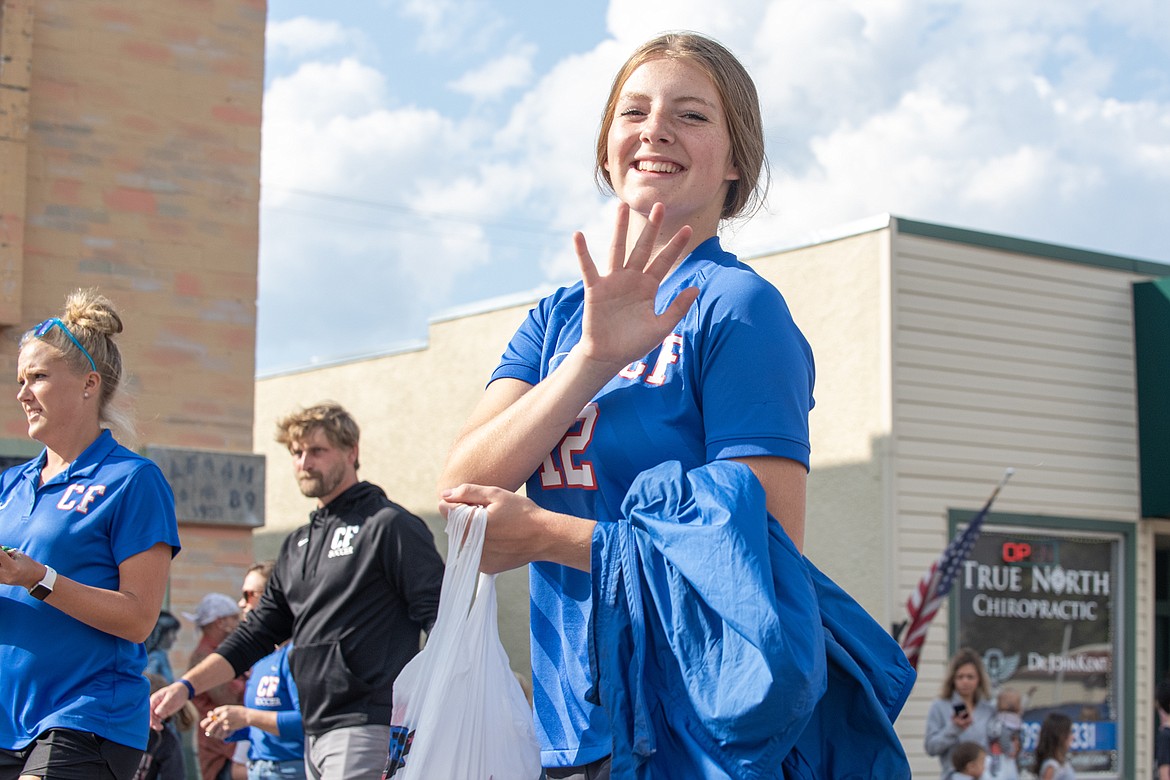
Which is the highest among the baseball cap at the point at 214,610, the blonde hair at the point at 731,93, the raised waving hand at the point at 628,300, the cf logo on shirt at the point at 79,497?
the blonde hair at the point at 731,93

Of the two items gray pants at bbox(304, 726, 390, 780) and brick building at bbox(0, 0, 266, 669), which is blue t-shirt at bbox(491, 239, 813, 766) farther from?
brick building at bbox(0, 0, 266, 669)

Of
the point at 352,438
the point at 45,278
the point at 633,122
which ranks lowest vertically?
the point at 352,438

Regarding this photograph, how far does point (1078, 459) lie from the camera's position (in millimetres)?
13383

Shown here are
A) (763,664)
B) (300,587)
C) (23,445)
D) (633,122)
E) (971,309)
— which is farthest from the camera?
(971,309)

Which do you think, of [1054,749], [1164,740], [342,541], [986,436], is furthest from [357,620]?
[986,436]

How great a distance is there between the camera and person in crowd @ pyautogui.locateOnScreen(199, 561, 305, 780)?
6.16 metres

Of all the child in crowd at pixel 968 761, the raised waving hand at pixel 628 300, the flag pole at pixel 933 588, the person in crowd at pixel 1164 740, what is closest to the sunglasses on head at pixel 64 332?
the raised waving hand at pixel 628 300

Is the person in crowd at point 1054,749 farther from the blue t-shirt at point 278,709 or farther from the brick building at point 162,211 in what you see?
the blue t-shirt at point 278,709

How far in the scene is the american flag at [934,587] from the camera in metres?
11.8

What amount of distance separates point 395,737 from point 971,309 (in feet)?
37.1

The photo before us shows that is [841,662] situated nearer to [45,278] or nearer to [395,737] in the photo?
[395,737]

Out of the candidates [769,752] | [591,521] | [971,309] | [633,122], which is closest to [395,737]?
[591,521]

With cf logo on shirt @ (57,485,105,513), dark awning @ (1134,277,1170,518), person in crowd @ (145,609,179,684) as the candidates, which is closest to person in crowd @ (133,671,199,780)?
person in crowd @ (145,609,179,684)

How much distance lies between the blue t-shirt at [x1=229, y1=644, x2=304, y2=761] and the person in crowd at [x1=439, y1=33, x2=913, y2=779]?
13.9 ft
